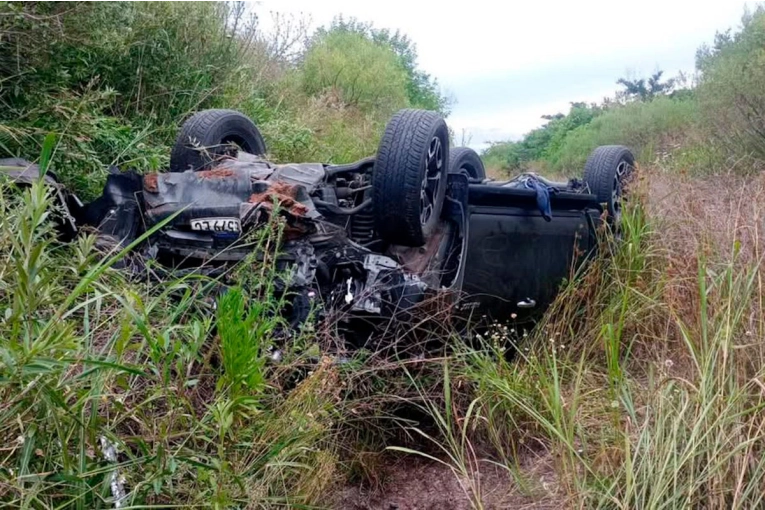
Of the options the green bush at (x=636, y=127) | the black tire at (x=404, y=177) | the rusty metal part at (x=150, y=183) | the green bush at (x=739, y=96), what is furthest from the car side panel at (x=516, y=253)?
the green bush at (x=636, y=127)

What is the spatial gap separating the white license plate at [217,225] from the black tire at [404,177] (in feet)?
2.38

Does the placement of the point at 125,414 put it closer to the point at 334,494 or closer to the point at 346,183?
the point at 334,494

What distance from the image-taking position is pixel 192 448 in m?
2.42

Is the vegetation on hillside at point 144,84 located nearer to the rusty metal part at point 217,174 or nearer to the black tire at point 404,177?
the rusty metal part at point 217,174


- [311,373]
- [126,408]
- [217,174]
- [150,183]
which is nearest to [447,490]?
[311,373]

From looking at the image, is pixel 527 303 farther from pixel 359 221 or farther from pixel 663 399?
pixel 663 399

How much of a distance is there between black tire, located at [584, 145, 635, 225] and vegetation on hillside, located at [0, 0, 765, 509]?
0.41 meters

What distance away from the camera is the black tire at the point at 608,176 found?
5710 millimetres

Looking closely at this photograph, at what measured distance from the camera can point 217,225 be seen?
12.2ft

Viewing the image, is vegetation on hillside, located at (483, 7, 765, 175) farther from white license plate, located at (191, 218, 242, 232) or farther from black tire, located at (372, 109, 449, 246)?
white license plate, located at (191, 218, 242, 232)

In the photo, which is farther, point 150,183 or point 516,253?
point 516,253

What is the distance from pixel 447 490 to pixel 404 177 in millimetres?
→ 1515

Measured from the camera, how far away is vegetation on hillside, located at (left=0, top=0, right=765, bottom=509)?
7.00 feet

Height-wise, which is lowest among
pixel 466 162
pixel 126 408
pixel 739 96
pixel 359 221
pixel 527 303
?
pixel 527 303
